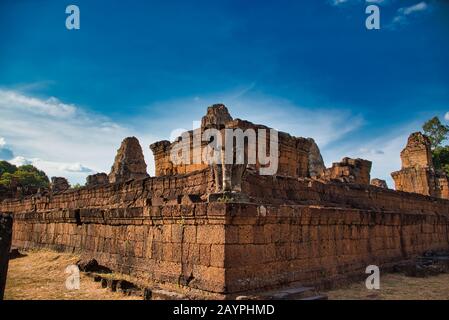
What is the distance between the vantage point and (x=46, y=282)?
28.3ft

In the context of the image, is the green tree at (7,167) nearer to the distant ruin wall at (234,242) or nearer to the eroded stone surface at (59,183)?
the eroded stone surface at (59,183)

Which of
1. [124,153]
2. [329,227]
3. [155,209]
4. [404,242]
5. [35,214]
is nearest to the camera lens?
[155,209]

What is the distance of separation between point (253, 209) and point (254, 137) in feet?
28.1

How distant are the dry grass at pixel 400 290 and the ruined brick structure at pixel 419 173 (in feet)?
54.5

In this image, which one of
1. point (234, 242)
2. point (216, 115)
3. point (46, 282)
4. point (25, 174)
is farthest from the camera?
point (25, 174)

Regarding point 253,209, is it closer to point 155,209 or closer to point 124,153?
point 155,209

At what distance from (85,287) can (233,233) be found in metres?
3.86

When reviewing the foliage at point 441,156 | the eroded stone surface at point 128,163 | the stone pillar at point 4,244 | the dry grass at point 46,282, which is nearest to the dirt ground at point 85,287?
the dry grass at point 46,282

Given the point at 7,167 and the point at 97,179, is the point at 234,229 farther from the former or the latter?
the point at 7,167

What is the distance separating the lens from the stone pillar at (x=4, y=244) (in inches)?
244

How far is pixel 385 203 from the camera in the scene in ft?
51.2

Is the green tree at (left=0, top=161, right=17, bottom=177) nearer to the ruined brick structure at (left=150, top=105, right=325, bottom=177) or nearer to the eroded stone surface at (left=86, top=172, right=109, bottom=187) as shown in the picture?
the eroded stone surface at (left=86, top=172, right=109, bottom=187)

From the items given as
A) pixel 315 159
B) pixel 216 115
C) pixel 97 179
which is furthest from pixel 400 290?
pixel 315 159
